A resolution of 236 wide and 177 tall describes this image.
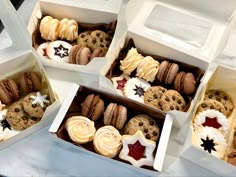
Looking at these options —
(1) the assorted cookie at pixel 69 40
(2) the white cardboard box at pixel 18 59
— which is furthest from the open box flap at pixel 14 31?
(1) the assorted cookie at pixel 69 40

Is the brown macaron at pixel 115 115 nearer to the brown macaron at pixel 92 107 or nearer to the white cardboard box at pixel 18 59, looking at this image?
the brown macaron at pixel 92 107

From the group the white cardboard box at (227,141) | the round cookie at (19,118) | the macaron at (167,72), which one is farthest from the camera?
the macaron at (167,72)

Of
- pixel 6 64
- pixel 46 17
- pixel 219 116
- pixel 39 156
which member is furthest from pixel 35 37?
pixel 219 116

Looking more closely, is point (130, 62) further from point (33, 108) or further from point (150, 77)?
point (33, 108)

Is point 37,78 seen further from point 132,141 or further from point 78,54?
point 132,141

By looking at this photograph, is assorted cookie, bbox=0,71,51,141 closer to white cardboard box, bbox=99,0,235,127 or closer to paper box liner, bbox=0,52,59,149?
paper box liner, bbox=0,52,59,149

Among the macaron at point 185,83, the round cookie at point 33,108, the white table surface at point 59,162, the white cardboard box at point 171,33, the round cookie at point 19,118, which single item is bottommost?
the white table surface at point 59,162

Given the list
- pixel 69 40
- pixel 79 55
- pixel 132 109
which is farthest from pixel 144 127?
pixel 69 40
